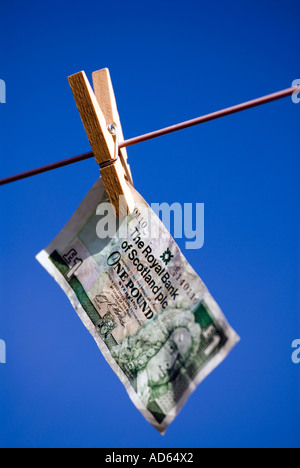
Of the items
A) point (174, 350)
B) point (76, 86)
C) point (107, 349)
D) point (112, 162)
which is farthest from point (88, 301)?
point (76, 86)

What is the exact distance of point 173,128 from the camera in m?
1.35

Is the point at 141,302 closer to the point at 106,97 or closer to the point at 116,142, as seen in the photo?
the point at 116,142

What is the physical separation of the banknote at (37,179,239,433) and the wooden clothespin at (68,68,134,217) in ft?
0.21

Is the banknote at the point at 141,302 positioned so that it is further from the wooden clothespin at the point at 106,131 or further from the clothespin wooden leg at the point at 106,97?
the clothespin wooden leg at the point at 106,97

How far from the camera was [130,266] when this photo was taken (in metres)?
1.47

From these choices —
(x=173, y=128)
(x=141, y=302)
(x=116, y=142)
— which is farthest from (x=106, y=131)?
(x=141, y=302)

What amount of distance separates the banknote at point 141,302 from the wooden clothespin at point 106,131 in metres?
0.06

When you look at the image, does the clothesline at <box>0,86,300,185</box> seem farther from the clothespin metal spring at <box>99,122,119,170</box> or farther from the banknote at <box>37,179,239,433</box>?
the banknote at <box>37,179,239,433</box>

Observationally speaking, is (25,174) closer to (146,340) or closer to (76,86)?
(76,86)

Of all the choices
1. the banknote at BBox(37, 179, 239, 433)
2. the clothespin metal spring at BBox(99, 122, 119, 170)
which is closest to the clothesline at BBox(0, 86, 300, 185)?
the clothespin metal spring at BBox(99, 122, 119, 170)

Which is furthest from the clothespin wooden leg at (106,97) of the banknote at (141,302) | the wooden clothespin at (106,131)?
the banknote at (141,302)

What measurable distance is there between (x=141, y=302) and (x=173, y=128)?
534 millimetres

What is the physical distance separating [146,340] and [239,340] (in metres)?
0.29

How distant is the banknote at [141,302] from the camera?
1.28 metres
